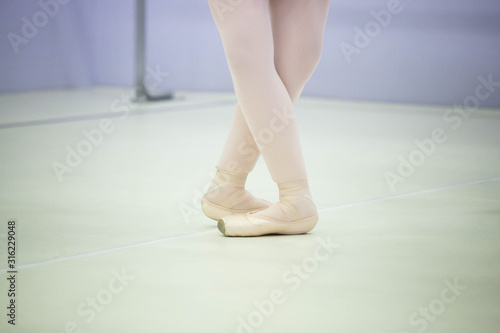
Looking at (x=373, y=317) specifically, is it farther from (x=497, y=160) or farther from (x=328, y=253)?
(x=497, y=160)

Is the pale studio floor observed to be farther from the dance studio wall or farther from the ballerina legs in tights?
the dance studio wall

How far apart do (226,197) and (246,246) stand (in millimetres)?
178

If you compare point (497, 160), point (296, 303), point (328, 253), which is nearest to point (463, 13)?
point (497, 160)

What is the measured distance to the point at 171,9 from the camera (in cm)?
476

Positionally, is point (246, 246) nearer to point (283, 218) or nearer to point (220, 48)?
point (283, 218)

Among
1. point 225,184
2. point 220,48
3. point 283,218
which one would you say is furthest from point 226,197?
point 220,48

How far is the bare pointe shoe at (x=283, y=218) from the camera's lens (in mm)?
1387

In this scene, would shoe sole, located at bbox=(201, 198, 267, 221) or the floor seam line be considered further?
shoe sole, located at bbox=(201, 198, 267, 221)

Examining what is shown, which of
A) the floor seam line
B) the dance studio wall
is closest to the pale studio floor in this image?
the floor seam line

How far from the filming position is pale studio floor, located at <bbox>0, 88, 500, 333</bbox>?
0.98 metres

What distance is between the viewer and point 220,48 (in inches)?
184

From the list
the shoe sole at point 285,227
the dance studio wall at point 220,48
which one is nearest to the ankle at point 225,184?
the shoe sole at point 285,227

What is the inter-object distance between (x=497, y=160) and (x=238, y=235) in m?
1.16

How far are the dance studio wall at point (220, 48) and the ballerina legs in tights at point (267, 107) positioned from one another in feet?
8.38
